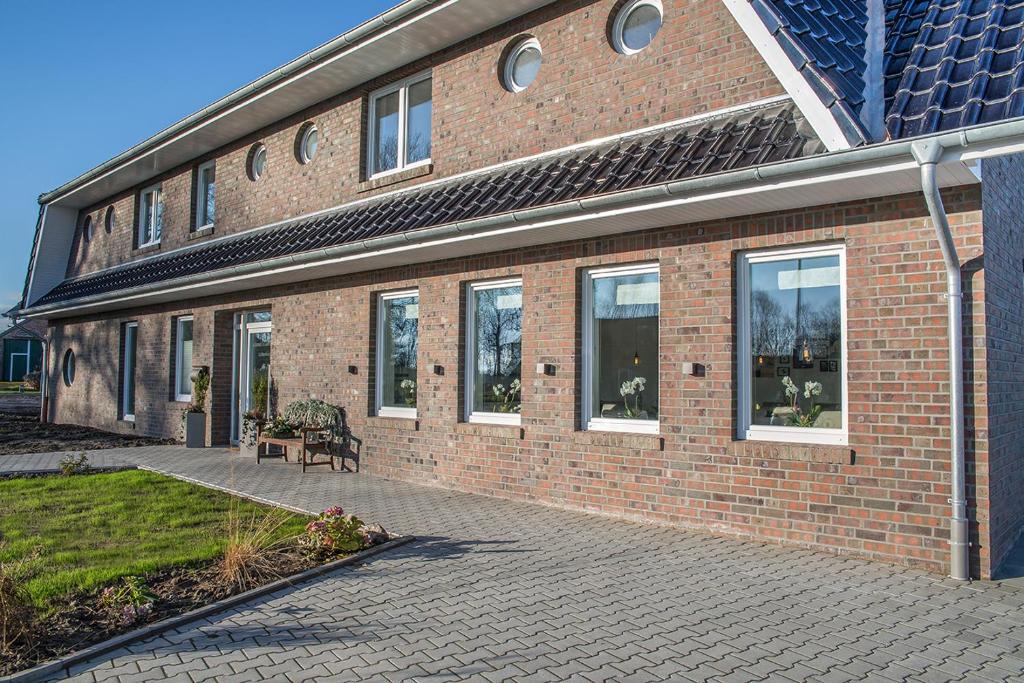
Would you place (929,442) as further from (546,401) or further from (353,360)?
(353,360)

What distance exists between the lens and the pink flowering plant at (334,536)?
6316 mm

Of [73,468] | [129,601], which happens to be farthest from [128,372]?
[129,601]

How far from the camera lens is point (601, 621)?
4832mm

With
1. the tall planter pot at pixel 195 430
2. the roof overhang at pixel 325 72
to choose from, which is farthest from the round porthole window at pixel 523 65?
the tall planter pot at pixel 195 430

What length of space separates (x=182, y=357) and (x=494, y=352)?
9.34 metres

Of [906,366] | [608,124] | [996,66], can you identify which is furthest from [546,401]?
[996,66]

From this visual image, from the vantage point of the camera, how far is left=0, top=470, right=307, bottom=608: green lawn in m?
→ 6.03

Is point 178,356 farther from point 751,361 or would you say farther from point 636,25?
point 751,361

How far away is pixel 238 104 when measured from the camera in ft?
43.0

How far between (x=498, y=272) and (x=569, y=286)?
115 cm

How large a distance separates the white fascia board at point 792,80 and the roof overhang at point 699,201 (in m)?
0.26

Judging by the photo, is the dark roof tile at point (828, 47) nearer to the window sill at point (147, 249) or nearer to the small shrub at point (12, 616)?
the small shrub at point (12, 616)

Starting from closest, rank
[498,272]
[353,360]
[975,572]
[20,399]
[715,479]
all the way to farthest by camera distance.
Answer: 1. [975,572]
2. [715,479]
3. [498,272]
4. [353,360]
5. [20,399]

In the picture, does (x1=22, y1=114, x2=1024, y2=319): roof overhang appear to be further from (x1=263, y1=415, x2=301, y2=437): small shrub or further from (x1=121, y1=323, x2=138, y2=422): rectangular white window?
(x1=121, y1=323, x2=138, y2=422): rectangular white window
